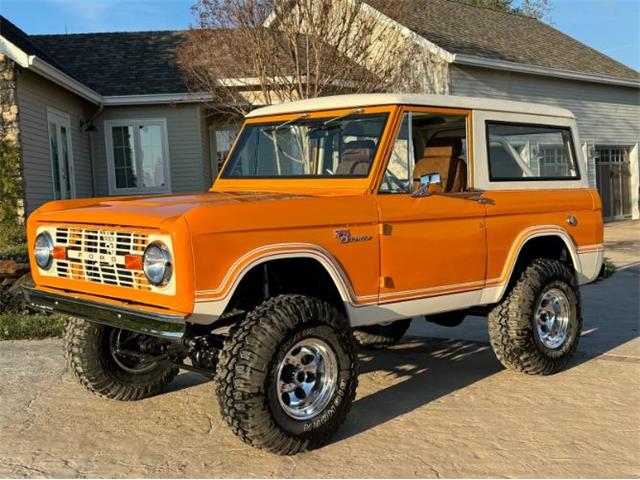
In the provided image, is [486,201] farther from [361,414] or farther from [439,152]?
[361,414]

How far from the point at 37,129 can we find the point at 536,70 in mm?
12443

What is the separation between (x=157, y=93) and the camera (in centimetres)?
1541

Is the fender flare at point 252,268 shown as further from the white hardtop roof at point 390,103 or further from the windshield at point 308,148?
the white hardtop roof at point 390,103

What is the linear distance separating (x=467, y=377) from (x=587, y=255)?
150 cm

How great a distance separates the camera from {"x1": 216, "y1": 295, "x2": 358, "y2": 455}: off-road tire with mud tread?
3.76m

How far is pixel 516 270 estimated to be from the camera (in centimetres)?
552

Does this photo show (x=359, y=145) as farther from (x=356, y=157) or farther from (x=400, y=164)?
(x=400, y=164)

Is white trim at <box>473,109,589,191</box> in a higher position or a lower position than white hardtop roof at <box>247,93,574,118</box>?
lower

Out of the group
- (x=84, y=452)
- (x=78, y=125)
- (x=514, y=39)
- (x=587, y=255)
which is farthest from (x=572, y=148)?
(x=514, y=39)

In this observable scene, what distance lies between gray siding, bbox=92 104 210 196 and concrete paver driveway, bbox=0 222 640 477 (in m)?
10.2

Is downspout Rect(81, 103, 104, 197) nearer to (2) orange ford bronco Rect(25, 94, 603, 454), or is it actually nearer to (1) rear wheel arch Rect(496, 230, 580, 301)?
(2) orange ford bronco Rect(25, 94, 603, 454)

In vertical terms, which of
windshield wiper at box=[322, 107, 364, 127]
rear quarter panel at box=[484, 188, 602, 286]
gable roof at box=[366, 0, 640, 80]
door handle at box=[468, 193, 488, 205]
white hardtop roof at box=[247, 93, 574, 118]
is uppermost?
gable roof at box=[366, 0, 640, 80]

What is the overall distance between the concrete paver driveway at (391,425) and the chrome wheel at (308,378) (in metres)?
0.27

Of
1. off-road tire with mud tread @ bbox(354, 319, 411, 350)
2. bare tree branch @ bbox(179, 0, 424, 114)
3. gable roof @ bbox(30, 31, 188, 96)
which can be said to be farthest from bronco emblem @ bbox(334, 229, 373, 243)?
gable roof @ bbox(30, 31, 188, 96)
